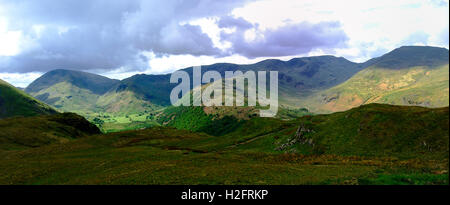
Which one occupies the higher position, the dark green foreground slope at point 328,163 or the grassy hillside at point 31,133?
the dark green foreground slope at point 328,163

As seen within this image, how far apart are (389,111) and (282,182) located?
43868 mm

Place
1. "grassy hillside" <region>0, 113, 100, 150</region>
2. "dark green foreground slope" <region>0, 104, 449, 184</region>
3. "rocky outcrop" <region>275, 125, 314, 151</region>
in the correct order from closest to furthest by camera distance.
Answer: "dark green foreground slope" <region>0, 104, 449, 184</region>
"rocky outcrop" <region>275, 125, 314, 151</region>
"grassy hillside" <region>0, 113, 100, 150</region>

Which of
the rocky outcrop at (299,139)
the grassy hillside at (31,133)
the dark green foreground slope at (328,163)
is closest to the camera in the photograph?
the dark green foreground slope at (328,163)

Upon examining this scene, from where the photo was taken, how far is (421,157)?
39.0m

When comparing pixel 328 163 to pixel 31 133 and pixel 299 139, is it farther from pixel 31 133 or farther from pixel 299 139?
pixel 31 133

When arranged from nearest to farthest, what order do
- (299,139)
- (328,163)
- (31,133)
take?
(328,163), (299,139), (31,133)

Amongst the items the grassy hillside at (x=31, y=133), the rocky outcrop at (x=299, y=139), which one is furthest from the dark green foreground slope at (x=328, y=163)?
the grassy hillside at (x=31, y=133)

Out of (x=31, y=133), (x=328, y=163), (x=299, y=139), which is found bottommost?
(x=31, y=133)

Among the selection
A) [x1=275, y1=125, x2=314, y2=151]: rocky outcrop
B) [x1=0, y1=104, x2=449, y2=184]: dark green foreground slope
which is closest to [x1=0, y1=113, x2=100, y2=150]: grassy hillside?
[x1=0, y1=104, x2=449, y2=184]: dark green foreground slope

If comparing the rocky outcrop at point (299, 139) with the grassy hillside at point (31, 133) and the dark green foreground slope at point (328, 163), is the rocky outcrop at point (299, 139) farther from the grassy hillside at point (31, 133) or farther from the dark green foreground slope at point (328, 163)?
the grassy hillside at point (31, 133)

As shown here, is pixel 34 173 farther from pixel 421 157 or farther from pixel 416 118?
pixel 416 118

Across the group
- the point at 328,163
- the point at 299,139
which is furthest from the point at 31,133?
the point at 328,163

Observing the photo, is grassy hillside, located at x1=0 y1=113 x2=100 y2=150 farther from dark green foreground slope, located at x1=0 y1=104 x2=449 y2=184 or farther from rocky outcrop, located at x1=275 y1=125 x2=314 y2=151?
rocky outcrop, located at x1=275 y1=125 x2=314 y2=151
